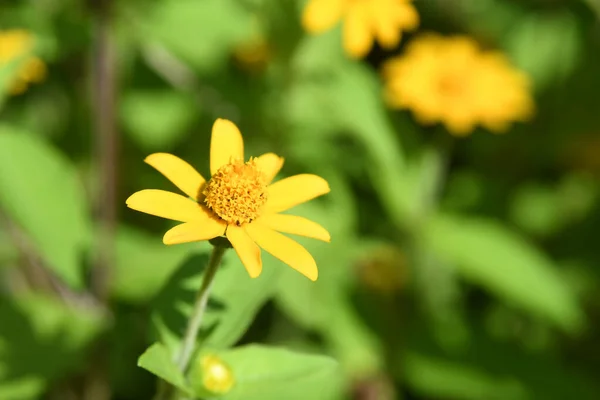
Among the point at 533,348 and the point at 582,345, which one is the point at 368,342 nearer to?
the point at 533,348

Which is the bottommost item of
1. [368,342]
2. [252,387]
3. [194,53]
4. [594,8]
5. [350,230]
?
[252,387]

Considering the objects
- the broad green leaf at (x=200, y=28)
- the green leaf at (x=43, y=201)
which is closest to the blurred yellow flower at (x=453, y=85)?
the broad green leaf at (x=200, y=28)

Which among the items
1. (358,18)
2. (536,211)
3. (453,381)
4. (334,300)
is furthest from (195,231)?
(536,211)

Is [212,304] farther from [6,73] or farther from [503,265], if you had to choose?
[503,265]

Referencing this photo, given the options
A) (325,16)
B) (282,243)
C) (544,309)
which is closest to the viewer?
(282,243)

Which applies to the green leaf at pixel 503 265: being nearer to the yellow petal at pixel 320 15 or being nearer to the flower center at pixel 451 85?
the flower center at pixel 451 85

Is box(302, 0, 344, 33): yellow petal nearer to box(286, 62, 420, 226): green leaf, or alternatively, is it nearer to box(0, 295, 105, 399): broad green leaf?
box(286, 62, 420, 226): green leaf

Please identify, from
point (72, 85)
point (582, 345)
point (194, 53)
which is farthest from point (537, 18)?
point (72, 85)
